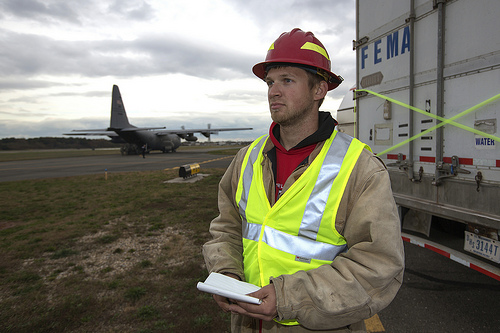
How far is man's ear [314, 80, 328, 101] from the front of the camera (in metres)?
1.91

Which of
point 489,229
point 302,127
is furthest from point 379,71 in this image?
point 302,127

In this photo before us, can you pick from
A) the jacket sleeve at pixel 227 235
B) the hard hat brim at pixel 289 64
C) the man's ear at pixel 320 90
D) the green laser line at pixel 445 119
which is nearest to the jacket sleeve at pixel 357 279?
the jacket sleeve at pixel 227 235

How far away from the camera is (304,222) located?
1.49m

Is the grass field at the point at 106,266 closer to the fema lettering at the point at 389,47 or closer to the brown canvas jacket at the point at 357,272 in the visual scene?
the brown canvas jacket at the point at 357,272

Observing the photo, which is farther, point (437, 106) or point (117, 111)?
point (117, 111)

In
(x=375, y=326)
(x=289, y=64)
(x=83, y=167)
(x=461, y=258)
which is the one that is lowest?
(x=375, y=326)

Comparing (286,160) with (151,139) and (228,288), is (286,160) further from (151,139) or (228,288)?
(151,139)

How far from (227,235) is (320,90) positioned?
118 cm

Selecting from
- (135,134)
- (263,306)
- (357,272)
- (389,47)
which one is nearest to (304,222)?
(357,272)

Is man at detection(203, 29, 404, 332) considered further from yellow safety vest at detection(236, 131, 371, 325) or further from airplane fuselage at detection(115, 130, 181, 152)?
airplane fuselage at detection(115, 130, 181, 152)

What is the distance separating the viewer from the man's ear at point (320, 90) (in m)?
1.91

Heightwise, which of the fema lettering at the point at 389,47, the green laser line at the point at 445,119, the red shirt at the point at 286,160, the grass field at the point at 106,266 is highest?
the fema lettering at the point at 389,47

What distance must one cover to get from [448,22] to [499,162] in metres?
1.57

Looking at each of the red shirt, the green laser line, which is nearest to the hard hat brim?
the red shirt
